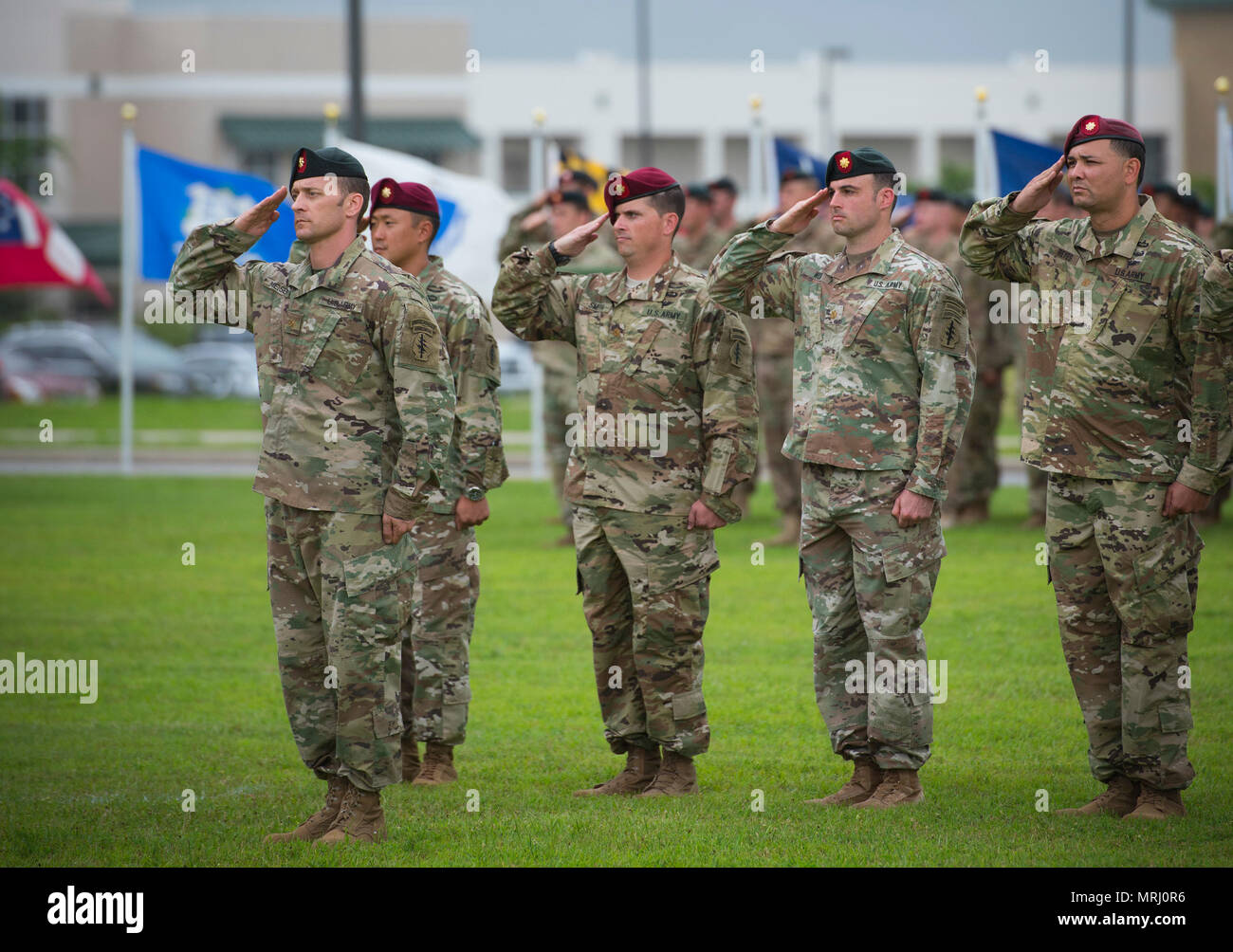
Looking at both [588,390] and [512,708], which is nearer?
[588,390]

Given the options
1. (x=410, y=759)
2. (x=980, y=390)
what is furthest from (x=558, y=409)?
(x=410, y=759)

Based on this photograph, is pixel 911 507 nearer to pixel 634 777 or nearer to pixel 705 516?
pixel 705 516

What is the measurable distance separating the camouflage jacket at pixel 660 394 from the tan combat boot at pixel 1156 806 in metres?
1.97

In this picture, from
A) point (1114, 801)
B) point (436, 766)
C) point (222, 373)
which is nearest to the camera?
point (1114, 801)

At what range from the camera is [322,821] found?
5.88 m

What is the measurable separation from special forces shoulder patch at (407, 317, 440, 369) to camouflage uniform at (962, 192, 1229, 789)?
2.24m

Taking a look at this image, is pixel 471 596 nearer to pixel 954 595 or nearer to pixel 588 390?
pixel 588 390

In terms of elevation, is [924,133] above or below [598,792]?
above

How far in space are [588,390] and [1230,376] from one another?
259 cm

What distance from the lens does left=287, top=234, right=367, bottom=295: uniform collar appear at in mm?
5855

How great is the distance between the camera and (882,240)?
644 cm

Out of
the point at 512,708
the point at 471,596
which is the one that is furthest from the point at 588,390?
the point at 512,708

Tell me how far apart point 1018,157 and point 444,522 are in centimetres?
1012
